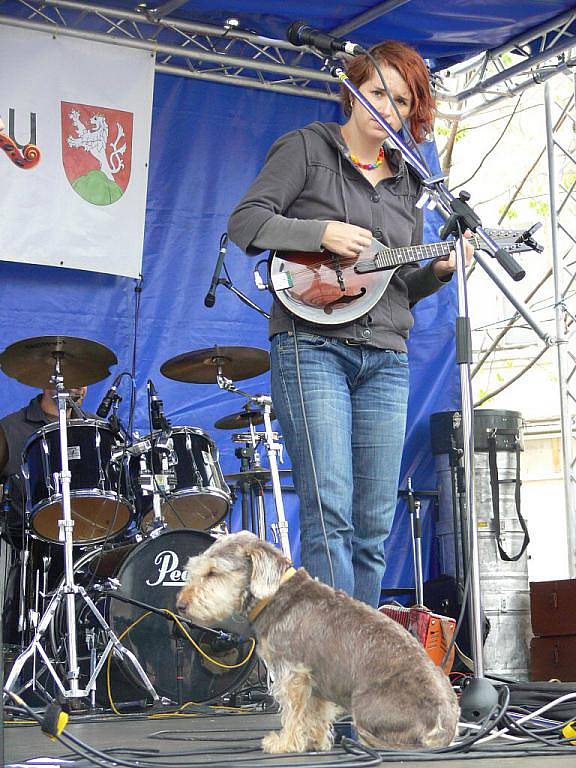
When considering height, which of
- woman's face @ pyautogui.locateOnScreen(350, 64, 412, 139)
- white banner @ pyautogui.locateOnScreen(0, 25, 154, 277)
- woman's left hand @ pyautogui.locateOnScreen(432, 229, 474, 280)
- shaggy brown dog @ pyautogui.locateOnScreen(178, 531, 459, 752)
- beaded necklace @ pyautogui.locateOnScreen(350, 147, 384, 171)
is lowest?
shaggy brown dog @ pyautogui.locateOnScreen(178, 531, 459, 752)

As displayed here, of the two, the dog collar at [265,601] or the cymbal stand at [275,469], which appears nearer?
the dog collar at [265,601]

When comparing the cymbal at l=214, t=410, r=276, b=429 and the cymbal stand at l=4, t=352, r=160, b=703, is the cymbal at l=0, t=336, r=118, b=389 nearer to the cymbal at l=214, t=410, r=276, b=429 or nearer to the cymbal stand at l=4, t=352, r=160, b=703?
the cymbal stand at l=4, t=352, r=160, b=703

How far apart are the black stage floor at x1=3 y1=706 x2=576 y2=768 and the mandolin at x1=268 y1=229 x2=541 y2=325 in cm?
114

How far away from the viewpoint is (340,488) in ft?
9.00

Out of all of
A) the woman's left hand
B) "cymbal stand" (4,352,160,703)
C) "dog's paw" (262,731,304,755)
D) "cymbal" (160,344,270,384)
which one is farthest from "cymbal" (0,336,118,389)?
"dog's paw" (262,731,304,755)

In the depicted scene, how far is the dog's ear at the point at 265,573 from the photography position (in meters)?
2.49

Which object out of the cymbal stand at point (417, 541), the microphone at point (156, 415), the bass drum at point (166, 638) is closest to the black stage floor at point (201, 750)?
the bass drum at point (166, 638)

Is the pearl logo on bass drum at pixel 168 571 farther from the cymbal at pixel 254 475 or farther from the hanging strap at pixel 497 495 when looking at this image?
the hanging strap at pixel 497 495

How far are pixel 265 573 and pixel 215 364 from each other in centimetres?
286

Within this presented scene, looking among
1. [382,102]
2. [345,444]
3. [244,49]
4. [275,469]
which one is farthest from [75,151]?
[345,444]

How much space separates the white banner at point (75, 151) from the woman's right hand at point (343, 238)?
3076 millimetres

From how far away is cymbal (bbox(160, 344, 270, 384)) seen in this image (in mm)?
5211

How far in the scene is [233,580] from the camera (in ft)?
8.38

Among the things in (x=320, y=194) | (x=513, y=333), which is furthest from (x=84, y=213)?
(x=513, y=333)
